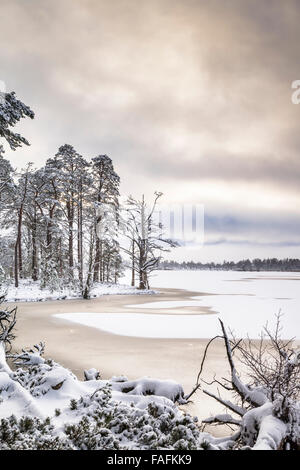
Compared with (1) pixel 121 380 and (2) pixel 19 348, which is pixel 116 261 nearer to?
(2) pixel 19 348

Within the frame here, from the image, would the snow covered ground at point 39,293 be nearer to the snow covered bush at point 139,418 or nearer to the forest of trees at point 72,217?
the forest of trees at point 72,217

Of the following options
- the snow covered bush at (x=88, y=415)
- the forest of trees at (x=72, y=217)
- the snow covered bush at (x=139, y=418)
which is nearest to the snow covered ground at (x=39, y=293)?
the forest of trees at (x=72, y=217)

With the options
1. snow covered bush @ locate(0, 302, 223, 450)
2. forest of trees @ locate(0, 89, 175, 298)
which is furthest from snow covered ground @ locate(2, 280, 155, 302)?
snow covered bush @ locate(0, 302, 223, 450)

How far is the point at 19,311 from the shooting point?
56.9 ft

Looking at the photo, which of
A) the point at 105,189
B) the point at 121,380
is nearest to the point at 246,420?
the point at 121,380

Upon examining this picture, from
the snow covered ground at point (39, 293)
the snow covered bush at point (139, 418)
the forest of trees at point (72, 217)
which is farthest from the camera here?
the forest of trees at point (72, 217)

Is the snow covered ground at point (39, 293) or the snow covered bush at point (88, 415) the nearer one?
the snow covered bush at point (88, 415)

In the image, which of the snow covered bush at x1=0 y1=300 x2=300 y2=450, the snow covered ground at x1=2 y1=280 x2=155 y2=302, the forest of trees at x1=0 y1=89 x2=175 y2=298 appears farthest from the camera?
the forest of trees at x1=0 y1=89 x2=175 y2=298

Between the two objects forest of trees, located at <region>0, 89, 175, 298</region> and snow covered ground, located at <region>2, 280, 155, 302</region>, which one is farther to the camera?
forest of trees, located at <region>0, 89, 175, 298</region>

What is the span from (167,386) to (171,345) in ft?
14.7

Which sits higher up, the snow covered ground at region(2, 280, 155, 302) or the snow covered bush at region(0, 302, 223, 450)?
the snow covered bush at region(0, 302, 223, 450)

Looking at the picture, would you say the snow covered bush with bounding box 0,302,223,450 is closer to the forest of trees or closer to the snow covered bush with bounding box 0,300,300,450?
the snow covered bush with bounding box 0,300,300,450
